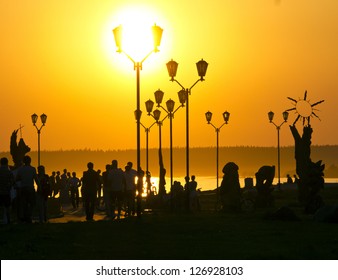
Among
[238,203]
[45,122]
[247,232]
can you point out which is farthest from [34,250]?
[45,122]

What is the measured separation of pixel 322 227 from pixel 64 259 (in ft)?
36.2

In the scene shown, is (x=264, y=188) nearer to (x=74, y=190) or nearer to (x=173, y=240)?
(x=74, y=190)

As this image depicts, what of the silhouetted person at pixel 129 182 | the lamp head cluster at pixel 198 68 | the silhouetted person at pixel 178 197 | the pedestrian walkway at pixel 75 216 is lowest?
the pedestrian walkway at pixel 75 216

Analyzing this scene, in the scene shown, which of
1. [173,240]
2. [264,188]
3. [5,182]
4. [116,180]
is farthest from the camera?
[264,188]

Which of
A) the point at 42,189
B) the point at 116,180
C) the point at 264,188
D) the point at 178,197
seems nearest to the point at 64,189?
the point at 178,197

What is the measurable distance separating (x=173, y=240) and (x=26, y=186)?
7.41 m

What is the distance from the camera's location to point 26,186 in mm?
30453

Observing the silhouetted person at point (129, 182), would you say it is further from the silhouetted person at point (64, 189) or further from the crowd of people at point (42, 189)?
the silhouetted person at point (64, 189)

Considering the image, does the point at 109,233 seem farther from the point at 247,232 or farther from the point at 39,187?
the point at 39,187

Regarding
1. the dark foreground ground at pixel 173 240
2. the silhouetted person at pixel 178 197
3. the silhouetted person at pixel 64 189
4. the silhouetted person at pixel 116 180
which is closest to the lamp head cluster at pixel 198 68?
the silhouetted person at pixel 178 197

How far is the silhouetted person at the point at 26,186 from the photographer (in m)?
30.3

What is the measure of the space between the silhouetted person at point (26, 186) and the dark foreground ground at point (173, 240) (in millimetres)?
1174

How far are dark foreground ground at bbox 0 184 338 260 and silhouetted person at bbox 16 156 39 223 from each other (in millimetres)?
1174
